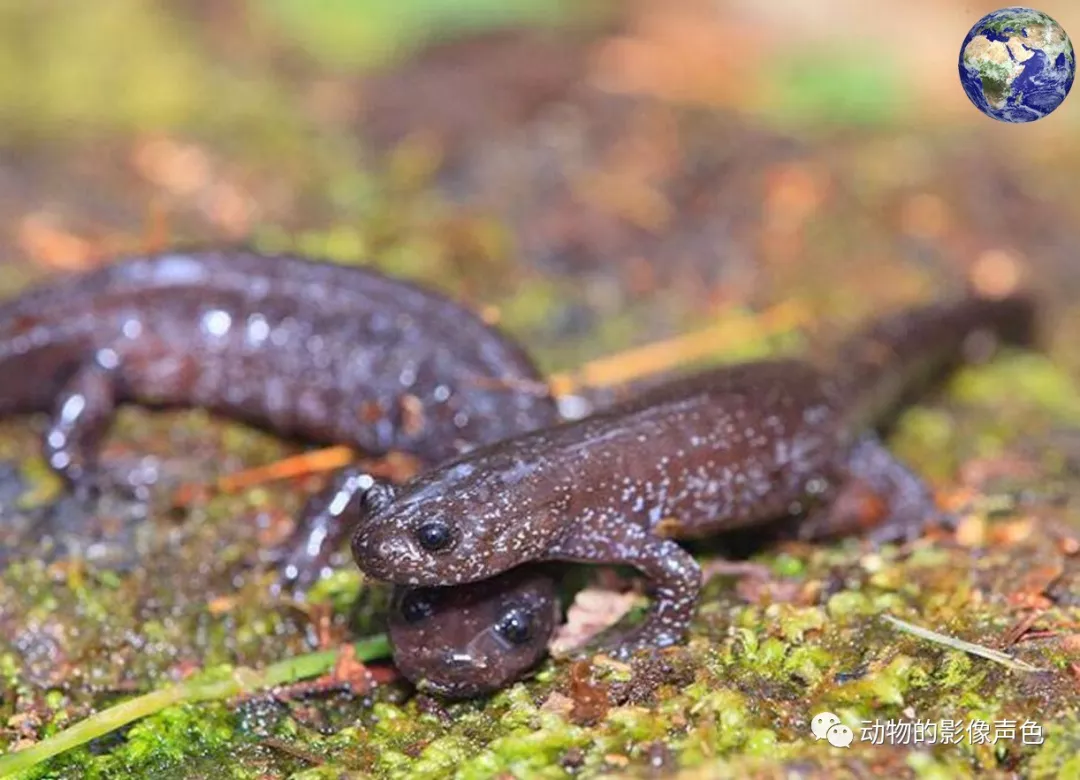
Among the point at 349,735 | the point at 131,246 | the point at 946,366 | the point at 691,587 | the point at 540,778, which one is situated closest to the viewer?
the point at 540,778

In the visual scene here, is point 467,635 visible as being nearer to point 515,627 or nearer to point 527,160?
point 515,627

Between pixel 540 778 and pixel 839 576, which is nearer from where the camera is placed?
pixel 540 778

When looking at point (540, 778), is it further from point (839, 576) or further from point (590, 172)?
point (590, 172)

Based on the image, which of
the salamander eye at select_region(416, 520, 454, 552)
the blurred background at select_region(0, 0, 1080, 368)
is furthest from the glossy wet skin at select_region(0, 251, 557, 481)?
the salamander eye at select_region(416, 520, 454, 552)

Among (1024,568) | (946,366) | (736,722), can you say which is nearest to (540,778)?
(736,722)

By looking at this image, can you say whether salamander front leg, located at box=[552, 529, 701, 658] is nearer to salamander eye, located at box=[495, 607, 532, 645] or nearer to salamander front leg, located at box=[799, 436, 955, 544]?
salamander eye, located at box=[495, 607, 532, 645]

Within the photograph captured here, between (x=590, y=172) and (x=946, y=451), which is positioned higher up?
(x=590, y=172)

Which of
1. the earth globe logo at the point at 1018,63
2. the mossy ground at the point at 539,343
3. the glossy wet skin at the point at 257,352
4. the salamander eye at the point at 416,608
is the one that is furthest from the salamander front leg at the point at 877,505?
the earth globe logo at the point at 1018,63

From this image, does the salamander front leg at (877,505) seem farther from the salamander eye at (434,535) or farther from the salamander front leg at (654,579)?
the salamander eye at (434,535)
